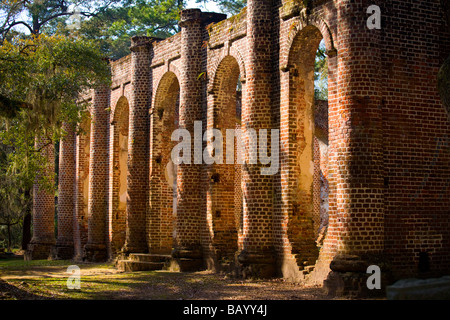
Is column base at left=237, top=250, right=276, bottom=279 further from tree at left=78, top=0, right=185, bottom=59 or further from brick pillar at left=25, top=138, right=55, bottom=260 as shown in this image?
tree at left=78, top=0, right=185, bottom=59

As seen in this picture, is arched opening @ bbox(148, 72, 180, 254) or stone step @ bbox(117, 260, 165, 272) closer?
stone step @ bbox(117, 260, 165, 272)

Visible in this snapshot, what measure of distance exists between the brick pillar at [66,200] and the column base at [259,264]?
14.8 metres

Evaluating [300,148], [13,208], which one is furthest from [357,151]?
[13,208]

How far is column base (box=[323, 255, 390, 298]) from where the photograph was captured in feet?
41.0

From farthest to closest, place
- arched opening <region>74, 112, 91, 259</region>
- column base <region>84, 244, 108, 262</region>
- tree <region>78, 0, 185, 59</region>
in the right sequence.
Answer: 1. tree <region>78, 0, 185, 59</region>
2. arched opening <region>74, 112, 91, 259</region>
3. column base <region>84, 244, 108, 262</region>

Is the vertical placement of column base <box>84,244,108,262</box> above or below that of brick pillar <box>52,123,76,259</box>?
below

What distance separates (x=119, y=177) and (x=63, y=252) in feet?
18.9

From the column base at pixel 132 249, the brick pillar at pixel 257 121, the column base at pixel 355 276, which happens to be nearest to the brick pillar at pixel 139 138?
the column base at pixel 132 249

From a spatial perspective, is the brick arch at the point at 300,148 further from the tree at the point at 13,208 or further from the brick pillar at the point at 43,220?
the brick pillar at the point at 43,220

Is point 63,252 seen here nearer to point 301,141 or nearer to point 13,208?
point 13,208

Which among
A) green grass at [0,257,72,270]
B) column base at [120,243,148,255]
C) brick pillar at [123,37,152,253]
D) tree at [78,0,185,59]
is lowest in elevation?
green grass at [0,257,72,270]

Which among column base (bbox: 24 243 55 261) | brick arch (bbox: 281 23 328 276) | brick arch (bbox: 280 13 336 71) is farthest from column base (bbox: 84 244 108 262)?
brick arch (bbox: 280 13 336 71)

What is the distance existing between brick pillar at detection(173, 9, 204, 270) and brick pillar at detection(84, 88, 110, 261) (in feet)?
23.9

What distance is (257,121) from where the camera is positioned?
16562 mm
